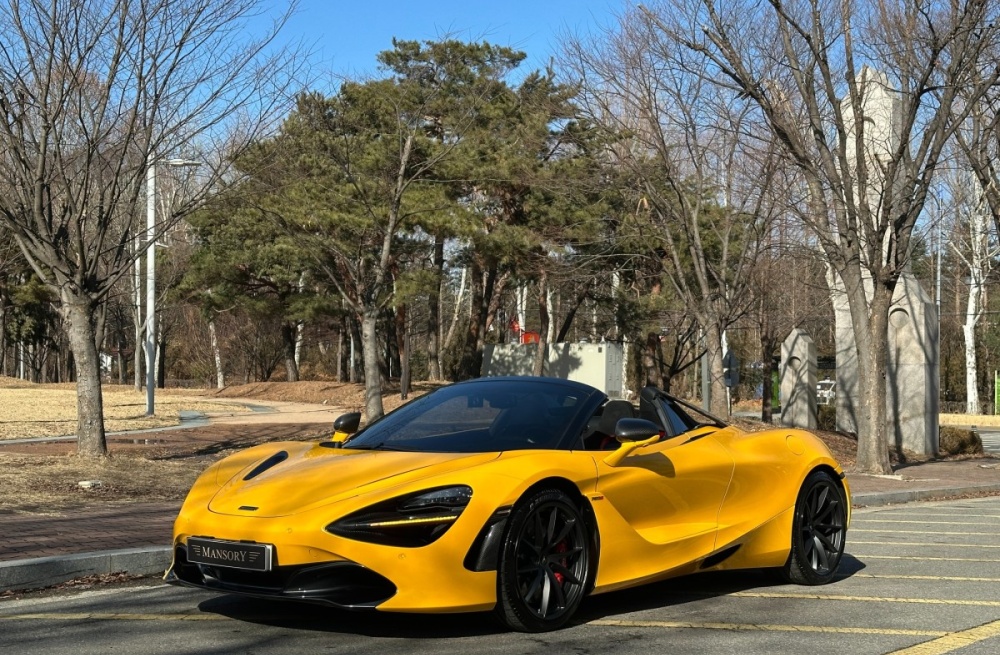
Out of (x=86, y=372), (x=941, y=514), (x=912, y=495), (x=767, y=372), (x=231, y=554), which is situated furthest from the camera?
(x=767, y=372)

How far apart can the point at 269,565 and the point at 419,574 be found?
2.18ft

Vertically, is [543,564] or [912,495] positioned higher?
[543,564]

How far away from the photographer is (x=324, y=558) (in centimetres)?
488

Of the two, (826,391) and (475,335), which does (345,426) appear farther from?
(826,391)

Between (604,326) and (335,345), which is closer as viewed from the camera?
(604,326)

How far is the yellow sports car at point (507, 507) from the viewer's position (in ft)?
16.1


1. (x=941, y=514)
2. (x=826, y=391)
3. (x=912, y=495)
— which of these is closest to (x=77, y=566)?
(x=941, y=514)

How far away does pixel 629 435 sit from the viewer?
5688mm

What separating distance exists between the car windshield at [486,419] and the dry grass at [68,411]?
14398 mm

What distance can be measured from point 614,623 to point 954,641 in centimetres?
162

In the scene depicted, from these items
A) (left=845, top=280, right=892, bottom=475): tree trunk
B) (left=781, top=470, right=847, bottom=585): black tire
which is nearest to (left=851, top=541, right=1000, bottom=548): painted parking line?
(left=781, top=470, right=847, bottom=585): black tire

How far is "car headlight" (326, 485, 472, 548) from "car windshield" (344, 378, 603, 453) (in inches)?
27.9

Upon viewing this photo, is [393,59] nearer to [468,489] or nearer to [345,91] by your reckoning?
[345,91]

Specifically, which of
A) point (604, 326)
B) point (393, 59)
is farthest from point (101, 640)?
point (604, 326)
